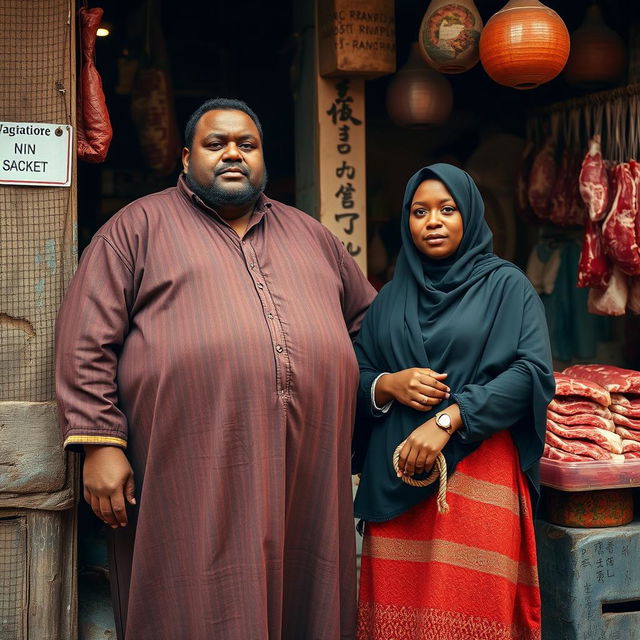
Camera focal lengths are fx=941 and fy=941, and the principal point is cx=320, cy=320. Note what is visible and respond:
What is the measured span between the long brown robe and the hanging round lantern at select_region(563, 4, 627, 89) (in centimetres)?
300

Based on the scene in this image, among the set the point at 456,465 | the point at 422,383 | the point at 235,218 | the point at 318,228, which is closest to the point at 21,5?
the point at 235,218

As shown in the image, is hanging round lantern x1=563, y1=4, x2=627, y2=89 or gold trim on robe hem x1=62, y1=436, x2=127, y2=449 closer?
gold trim on robe hem x1=62, y1=436, x2=127, y2=449

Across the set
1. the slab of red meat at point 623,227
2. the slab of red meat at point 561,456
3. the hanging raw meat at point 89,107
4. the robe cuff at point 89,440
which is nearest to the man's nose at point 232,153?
the hanging raw meat at point 89,107

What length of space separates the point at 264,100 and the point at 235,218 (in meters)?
3.47

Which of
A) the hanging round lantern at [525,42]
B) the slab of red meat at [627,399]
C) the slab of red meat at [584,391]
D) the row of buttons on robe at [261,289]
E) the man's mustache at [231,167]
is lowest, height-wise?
the slab of red meat at [627,399]

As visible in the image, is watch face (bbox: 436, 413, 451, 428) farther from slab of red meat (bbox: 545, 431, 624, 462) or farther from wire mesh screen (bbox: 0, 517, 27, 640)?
wire mesh screen (bbox: 0, 517, 27, 640)

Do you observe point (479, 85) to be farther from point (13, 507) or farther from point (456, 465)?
point (13, 507)

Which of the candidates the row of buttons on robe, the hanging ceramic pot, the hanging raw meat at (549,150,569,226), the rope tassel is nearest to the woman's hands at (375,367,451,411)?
the rope tassel

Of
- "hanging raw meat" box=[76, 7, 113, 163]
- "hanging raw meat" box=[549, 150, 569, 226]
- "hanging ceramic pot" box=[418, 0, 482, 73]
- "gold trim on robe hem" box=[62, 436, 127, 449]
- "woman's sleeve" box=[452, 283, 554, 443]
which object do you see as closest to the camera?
"gold trim on robe hem" box=[62, 436, 127, 449]

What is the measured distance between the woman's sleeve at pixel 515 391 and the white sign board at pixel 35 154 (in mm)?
1724

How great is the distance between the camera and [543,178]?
6.27m

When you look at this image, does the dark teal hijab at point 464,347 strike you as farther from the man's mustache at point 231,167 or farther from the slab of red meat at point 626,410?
the slab of red meat at point 626,410

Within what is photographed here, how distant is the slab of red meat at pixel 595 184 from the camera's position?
17.4ft

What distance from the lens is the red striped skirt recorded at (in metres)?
3.29
